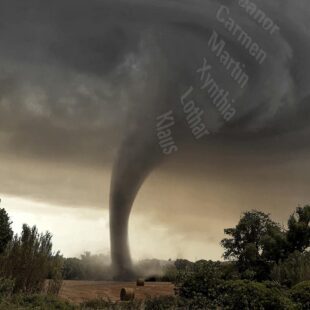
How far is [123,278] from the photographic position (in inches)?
2309

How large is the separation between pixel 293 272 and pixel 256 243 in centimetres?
1740

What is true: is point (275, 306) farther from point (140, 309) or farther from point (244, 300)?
point (140, 309)

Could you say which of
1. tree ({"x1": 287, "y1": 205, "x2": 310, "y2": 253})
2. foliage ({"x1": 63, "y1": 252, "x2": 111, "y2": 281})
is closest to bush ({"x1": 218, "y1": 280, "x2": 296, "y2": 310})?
tree ({"x1": 287, "y1": 205, "x2": 310, "y2": 253})

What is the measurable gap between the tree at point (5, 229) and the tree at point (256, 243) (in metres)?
19.3

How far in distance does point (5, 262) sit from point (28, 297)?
4.34 m

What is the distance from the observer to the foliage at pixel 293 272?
90.7 ft

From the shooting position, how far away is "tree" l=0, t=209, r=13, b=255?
32094mm

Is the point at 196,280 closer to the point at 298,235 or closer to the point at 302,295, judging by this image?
the point at 302,295

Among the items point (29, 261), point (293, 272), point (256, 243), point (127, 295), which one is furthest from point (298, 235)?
point (29, 261)

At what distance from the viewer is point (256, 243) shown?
153 ft

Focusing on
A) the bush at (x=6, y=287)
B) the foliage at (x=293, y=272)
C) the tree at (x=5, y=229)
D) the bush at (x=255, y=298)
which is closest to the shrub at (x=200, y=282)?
the bush at (x=255, y=298)

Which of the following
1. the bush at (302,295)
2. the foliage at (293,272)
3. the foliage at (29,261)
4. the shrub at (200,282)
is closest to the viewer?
the bush at (302,295)

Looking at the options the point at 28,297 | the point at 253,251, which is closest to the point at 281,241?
the point at 253,251

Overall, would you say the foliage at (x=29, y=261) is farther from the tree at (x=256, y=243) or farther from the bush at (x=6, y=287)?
the tree at (x=256, y=243)
